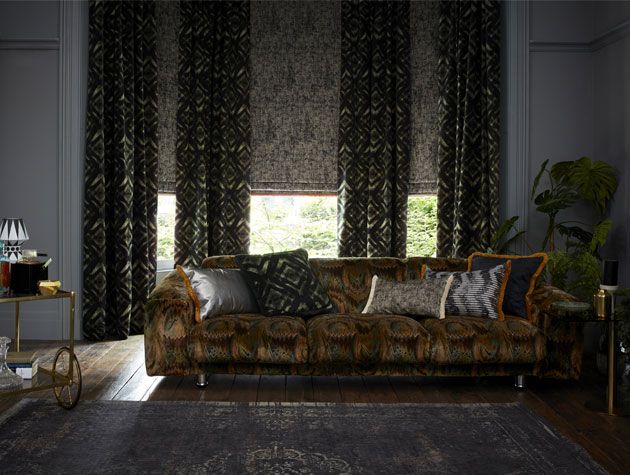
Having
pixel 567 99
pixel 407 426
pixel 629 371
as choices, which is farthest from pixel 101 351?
pixel 567 99

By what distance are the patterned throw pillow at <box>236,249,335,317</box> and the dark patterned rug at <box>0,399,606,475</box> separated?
31.5 inches

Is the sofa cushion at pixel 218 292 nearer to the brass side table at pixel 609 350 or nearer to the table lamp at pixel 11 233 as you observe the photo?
the table lamp at pixel 11 233

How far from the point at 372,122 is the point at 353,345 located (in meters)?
2.38

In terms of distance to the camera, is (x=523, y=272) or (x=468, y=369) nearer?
(x=468, y=369)

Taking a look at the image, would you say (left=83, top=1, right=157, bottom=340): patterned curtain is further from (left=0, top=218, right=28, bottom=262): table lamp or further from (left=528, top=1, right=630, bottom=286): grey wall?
(left=528, top=1, right=630, bottom=286): grey wall

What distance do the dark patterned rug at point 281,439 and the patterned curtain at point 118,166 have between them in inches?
74.3

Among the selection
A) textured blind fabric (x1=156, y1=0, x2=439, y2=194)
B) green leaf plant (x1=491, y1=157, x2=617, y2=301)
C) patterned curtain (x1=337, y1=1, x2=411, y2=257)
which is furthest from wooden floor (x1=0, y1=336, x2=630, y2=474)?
textured blind fabric (x1=156, y1=0, x2=439, y2=194)

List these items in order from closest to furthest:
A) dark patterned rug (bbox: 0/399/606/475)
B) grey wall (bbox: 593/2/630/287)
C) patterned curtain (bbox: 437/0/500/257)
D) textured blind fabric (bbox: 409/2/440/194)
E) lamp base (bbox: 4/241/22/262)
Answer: dark patterned rug (bbox: 0/399/606/475) → lamp base (bbox: 4/241/22/262) → grey wall (bbox: 593/2/630/287) → patterned curtain (bbox: 437/0/500/257) → textured blind fabric (bbox: 409/2/440/194)

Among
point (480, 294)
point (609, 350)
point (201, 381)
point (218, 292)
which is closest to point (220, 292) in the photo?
point (218, 292)

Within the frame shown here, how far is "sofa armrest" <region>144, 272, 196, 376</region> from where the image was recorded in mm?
4102

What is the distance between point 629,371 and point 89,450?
287cm

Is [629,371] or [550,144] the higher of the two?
[550,144]

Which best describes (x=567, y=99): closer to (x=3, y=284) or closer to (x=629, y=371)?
(x=629, y=371)

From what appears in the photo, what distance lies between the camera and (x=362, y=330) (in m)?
4.13
